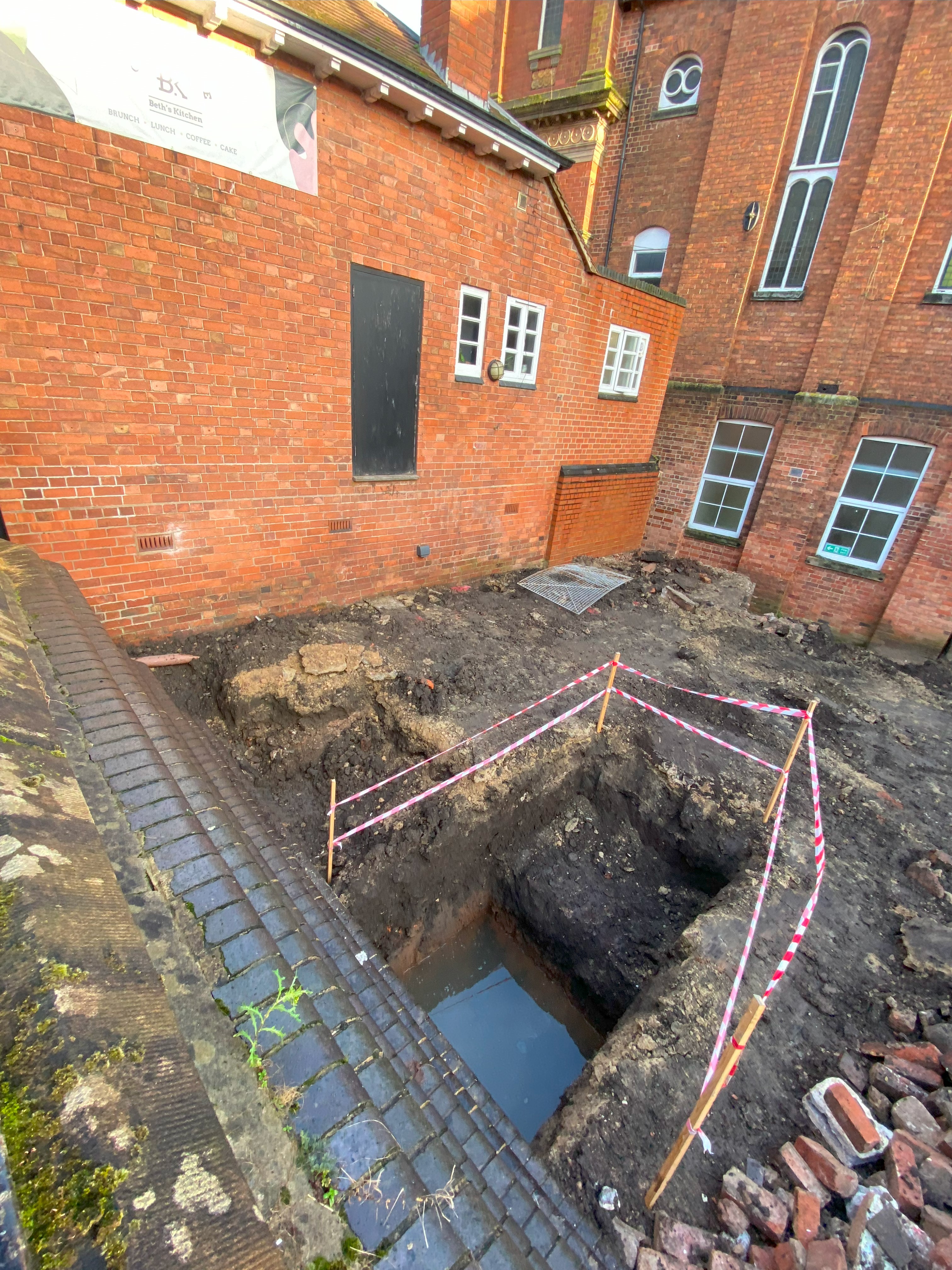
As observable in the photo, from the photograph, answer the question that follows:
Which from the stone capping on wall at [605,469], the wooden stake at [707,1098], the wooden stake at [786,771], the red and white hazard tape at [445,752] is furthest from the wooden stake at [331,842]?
the stone capping on wall at [605,469]

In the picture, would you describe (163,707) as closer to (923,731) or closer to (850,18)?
(923,731)

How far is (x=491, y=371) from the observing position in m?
6.49

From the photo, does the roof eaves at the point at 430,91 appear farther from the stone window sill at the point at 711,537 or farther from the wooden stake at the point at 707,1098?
the stone window sill at the point at 711,537

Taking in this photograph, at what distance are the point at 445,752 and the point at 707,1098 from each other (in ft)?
8.69

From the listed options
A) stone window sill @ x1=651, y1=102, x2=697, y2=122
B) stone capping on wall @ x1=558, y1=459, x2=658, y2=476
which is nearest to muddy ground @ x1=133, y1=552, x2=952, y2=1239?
stone capping on wall @ x1=558, y1=459, x2=658, y2=476

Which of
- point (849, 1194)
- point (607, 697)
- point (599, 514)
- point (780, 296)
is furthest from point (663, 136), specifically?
point (849, 1194)

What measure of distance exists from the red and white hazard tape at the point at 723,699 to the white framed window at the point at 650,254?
29.4 feet

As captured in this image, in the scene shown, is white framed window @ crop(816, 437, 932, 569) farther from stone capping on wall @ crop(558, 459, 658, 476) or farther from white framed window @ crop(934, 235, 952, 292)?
stone capping on wall @ crop(558, 459, 658, 476)

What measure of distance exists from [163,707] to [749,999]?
4185 millimetres

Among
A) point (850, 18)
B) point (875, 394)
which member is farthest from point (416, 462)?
point (850, 18)

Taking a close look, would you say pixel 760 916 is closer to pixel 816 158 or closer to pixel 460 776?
pixel 460 776

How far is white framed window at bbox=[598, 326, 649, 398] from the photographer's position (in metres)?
8.22

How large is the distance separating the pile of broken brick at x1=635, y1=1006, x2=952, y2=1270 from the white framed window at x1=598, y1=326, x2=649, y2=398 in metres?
8.42

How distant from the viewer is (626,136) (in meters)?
10.4
